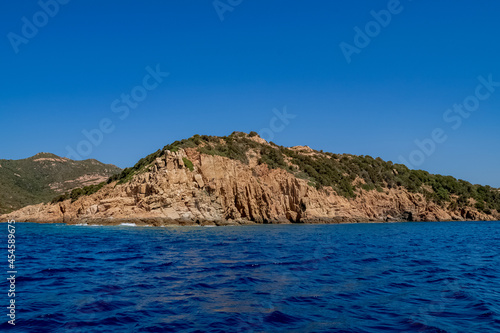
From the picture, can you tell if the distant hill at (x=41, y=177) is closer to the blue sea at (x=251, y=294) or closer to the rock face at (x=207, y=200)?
the rock face at (x=207, y=200)

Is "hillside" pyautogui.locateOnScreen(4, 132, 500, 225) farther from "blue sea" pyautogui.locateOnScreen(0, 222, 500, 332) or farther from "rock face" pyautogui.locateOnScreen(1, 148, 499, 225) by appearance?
"blue sea" pyautogui.locateOnScreen(0, 222, 500, 332)

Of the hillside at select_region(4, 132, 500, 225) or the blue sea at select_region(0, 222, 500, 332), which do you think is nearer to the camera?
the blue sea at select_region(0, 222, 500, 332)

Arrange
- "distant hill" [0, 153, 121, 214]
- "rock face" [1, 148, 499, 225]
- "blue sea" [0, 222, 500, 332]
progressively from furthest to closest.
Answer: "distant hill" [0, 153, 121, 214], "rock face" [1, 148, 499, 225], "blue sea" [0, 222, 500, 332]

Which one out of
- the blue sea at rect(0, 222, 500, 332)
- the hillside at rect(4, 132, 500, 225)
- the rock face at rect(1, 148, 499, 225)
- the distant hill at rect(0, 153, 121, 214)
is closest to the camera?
the blue sea at rect(0, 222, 500, 332)

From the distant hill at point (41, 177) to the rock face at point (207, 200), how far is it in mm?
27433

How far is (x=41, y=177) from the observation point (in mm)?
116812

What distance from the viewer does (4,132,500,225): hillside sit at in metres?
52.1

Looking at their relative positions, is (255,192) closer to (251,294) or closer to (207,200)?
(207,200)

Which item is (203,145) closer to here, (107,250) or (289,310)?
(107,250)

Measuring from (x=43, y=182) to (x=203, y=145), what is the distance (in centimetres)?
7553

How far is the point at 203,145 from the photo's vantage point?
2510 inches

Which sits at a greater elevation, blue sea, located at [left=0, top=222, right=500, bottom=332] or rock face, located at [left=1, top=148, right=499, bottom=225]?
rock face, located at [left=1, top=148, right=499, bottom=225]

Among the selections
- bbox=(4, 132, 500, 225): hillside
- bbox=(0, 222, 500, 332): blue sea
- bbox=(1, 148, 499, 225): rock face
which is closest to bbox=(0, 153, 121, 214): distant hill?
bbox=(1, 148, 499, 225): rock face

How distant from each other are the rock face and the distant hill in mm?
27433
